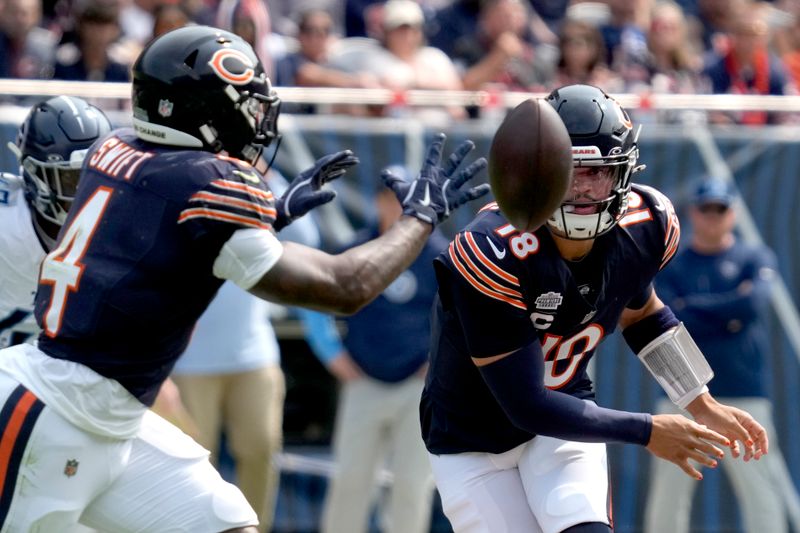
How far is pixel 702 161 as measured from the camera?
7.46 m

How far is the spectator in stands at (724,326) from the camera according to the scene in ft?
22.4

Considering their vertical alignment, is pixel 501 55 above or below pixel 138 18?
above

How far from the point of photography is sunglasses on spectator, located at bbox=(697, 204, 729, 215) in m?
6.95

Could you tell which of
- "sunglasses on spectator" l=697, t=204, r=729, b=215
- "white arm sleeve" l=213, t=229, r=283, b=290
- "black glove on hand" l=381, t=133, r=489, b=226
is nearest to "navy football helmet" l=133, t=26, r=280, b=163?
"white arm sleeve" l=213, t=229, r=283, b=290

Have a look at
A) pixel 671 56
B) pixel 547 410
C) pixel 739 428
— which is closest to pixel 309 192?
pixel 547 410

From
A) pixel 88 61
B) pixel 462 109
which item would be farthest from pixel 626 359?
pixel 88 61

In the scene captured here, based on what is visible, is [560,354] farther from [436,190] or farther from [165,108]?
[165,108]

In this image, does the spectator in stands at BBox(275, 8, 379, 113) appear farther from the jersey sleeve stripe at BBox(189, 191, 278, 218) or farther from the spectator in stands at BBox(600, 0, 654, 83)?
the jersey sleeve stripe at BBox(189, 191, 278, 218)

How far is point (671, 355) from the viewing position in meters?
4.25

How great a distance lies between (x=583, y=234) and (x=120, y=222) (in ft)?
4.13

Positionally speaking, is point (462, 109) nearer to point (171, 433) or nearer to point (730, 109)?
point (730, 109)

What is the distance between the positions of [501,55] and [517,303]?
460 centimetres

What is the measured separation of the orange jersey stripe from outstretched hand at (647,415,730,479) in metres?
1.69

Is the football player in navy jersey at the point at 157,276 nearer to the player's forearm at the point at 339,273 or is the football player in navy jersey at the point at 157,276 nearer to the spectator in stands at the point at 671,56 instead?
the player's forearm at the point at 339,273
